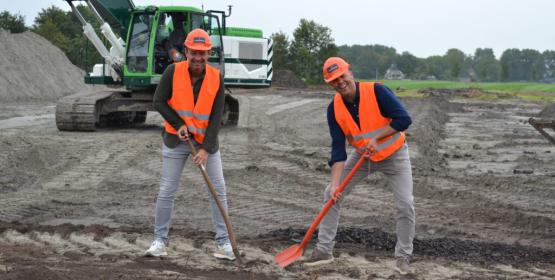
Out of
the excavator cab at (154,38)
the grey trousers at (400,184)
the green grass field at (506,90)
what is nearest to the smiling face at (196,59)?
the grey trousers at (400,184)

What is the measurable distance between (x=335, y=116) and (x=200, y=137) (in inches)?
47.7

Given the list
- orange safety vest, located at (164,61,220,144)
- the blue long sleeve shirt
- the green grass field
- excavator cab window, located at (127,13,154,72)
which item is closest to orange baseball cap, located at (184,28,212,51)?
orange safety vest, located at (164,61,220,144)

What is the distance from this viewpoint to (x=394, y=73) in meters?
110

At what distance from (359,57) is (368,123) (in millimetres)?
114767

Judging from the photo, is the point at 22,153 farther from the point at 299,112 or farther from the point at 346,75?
the point at 299,112

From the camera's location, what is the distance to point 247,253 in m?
6.93

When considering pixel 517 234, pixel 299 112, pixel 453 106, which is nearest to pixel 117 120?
pixel 299 112

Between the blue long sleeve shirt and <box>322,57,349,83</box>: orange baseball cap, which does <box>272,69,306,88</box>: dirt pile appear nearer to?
the blue long sleeve shirt

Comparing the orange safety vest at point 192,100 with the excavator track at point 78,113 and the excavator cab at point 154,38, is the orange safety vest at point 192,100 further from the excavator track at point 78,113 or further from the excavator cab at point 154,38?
the excavator track at point 78,113

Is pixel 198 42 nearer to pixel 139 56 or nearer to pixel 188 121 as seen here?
pixel 188 121

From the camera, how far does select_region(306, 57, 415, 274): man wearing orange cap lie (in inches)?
243

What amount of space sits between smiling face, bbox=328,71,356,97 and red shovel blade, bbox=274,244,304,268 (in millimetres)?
1477

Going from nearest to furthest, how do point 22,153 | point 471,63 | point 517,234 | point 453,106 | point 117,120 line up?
1. point 517,234
2. point 22,153
3. point 117,120
4. point 453,106
5. point 471,63

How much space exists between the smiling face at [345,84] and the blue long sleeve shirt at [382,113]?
8 centimetres
